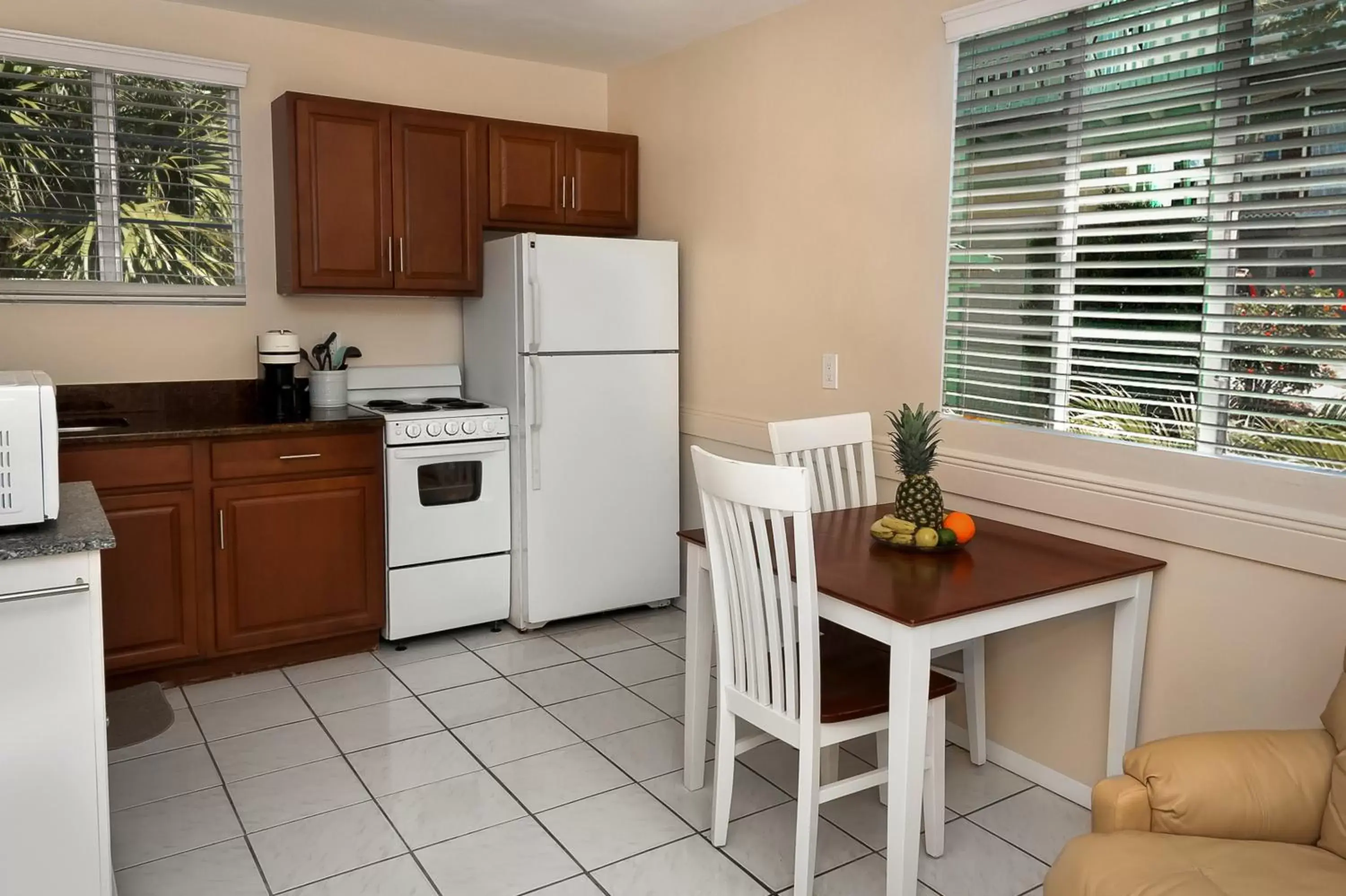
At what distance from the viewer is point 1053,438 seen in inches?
109

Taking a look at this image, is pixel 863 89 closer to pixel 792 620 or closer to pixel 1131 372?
pixel 1131 372

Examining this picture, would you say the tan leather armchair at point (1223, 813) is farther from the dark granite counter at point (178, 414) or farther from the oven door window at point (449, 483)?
the dark granite counter at point (178, 414)

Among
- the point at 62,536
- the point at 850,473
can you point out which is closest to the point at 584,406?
the point at 850,473

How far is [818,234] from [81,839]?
276 centimetres

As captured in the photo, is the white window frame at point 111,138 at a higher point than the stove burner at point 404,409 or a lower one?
higher

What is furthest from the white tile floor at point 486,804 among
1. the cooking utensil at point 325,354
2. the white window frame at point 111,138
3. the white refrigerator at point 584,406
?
the white window frame at point 111,138

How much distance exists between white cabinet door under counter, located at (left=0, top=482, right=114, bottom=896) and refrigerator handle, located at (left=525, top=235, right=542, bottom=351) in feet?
7.08

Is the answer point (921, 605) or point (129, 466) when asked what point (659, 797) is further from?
point (129, 466)

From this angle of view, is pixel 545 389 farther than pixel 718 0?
Yes

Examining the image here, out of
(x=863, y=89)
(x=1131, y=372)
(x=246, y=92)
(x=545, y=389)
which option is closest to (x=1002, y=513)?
(x=1131, y=372)

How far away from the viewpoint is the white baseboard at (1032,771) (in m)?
2.77

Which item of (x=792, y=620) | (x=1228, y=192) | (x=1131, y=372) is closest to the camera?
(x=792, y=620)

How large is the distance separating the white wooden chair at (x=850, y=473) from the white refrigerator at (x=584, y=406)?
1.23m

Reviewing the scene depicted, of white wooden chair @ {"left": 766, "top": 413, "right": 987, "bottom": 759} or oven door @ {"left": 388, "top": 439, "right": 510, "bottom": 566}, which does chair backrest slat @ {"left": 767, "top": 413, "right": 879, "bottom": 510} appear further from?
oven door @ {"left": 388, "top": 439, "right": 510, "bottom": 566}
